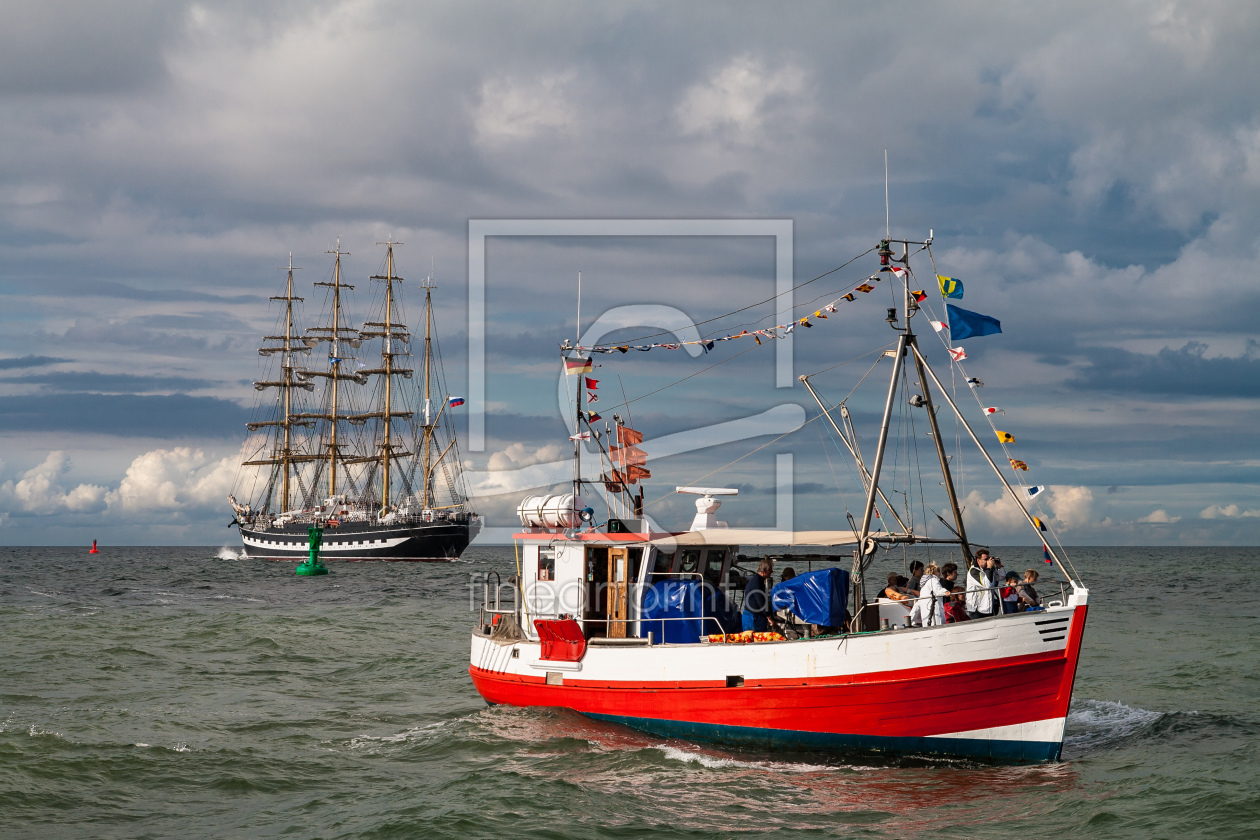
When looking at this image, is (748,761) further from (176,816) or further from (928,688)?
(176,816)

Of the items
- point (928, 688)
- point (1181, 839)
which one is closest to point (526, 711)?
point (928, 688)

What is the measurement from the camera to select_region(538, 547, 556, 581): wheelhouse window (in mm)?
20109

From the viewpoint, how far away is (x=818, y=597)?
56.6 feet

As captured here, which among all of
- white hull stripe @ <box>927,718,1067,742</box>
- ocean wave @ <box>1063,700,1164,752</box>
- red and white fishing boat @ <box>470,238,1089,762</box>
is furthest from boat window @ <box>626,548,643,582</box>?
ocean wave @ <box>1063,700,1164,752</box>

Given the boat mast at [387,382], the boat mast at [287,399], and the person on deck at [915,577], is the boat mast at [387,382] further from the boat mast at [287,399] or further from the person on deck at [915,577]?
the person on deck at [915,577]

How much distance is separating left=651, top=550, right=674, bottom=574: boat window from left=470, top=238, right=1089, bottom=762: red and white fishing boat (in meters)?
0.03

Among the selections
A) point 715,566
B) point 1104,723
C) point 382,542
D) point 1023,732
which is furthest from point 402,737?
point 382,542

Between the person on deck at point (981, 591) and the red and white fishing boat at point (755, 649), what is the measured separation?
0.78 metres

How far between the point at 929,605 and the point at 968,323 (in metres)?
5.10

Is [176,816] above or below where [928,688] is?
below

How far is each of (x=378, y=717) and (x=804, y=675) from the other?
36.0ft

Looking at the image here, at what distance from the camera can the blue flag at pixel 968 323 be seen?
1758 centimetres

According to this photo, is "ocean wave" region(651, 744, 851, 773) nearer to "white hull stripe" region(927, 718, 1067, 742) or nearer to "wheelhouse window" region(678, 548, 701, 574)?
"white hull stripe" region(927, 718, 1067, 742)

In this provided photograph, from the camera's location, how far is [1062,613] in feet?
49.7
